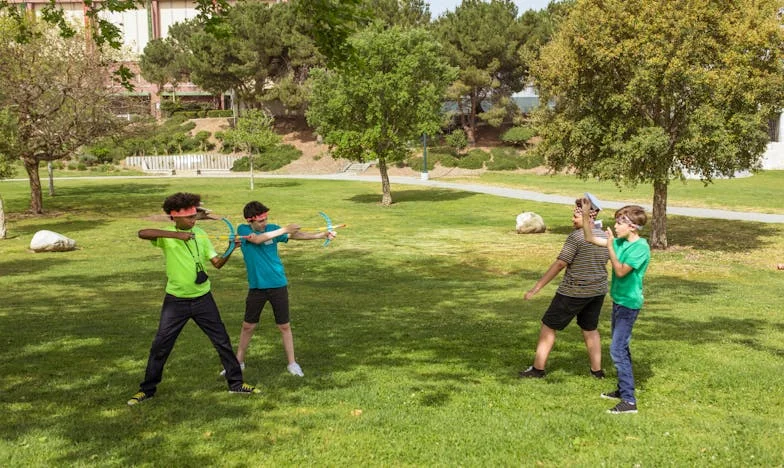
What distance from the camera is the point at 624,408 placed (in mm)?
6586

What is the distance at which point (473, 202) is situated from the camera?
35.9 meters

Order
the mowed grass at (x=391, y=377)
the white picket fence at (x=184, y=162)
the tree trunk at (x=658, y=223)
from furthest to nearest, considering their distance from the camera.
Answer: the white picket fence at (x=184, y=162)
the tree trunk at (x=658, y=223)
the mowed grass at (x=391, y=377)

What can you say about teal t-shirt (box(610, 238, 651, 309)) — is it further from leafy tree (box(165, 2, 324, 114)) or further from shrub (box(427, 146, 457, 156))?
leafy tree (box(165, 2, 324, 114))

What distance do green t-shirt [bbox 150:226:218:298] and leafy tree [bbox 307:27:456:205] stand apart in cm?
2724

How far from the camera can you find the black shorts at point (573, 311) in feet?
23.7

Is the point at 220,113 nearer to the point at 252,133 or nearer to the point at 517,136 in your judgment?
the point at 517,136

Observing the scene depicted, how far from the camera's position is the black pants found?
22.1 feet

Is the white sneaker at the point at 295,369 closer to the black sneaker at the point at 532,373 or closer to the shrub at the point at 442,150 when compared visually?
the black sneaker at the point at 532,373

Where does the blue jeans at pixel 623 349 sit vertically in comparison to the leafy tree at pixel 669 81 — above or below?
below

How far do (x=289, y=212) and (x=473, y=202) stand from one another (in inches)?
394

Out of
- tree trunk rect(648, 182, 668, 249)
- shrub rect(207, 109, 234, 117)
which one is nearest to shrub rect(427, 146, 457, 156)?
shrub rect(207, 109, 234, 117)

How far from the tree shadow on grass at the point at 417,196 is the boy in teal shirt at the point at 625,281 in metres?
30.5

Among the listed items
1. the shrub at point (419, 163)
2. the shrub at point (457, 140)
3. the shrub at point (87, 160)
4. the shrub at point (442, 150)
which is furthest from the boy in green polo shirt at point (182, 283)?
the shrub at point (87, 160)

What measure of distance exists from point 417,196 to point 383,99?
7.56m
